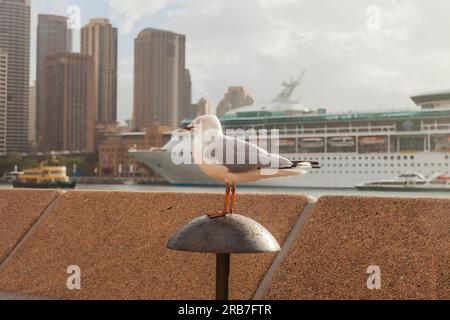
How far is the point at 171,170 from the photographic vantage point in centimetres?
5762

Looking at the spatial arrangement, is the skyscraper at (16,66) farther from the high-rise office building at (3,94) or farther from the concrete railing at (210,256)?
the concrete railing at (210,256)

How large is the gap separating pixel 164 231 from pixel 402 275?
Result: 175cm

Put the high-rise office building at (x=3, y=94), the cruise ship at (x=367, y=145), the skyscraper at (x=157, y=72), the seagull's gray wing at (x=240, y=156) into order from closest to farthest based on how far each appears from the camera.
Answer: the seagull's gray wing at (x=240, y=156) < the cruise ship at (x=367, y=145) < the skyscraper at (x=157, y=72) < the high-rise office building at (x=3, y=94)

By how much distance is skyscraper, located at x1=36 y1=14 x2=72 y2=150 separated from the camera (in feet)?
308

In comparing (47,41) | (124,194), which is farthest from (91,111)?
(124,194)

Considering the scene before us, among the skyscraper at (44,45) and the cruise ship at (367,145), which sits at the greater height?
the skyscraper at (44,45)

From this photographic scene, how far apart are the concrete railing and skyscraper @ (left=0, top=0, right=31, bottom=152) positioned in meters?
90.4

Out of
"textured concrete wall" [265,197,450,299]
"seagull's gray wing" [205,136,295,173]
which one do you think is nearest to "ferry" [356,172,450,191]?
"textured concrete wall" [265,197,450,299]

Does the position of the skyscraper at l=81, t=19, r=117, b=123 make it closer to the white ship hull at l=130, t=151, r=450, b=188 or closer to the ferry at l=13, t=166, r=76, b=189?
the ferry at l=13, t=166, r=76, b=189

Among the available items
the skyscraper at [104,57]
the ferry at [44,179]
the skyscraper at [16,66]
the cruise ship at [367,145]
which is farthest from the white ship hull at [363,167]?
the skyscraper at [16,66]

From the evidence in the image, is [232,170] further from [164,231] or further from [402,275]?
[164,231]

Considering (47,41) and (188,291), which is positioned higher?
(47,41)

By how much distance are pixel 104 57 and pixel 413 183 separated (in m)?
48.8

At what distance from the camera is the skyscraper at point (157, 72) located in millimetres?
70000
